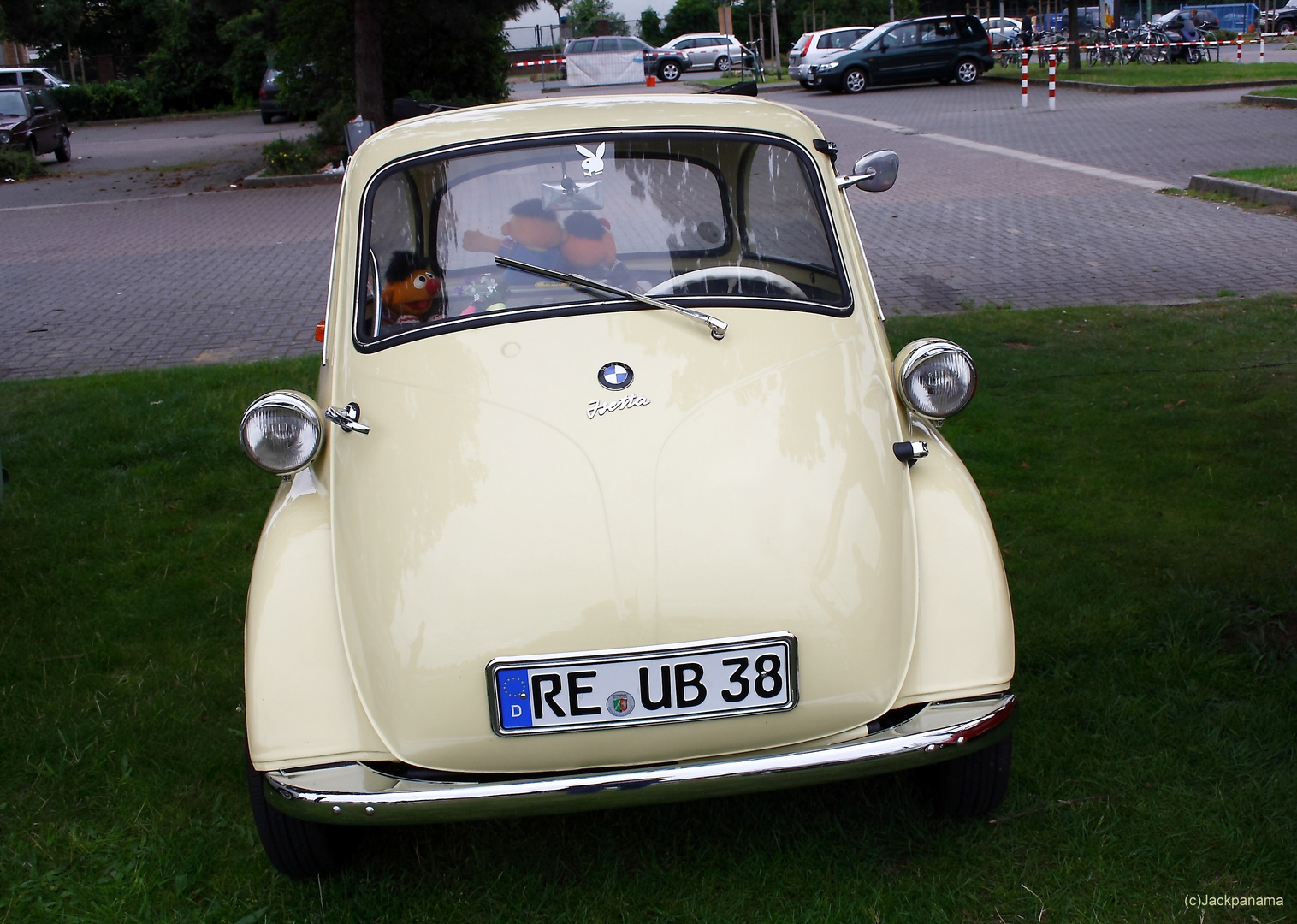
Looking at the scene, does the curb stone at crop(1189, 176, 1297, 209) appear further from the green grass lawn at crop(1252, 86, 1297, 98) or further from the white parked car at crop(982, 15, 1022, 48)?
the white parked car at crop(982, 15, 1022, 48)

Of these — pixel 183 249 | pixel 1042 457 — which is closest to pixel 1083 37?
pixel 183 249

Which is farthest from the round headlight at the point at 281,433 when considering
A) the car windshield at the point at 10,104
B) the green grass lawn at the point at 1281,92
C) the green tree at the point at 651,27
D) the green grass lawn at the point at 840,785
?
the green tree at the point at 651,27

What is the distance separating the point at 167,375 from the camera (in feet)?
22.9

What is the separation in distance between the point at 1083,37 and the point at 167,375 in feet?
111

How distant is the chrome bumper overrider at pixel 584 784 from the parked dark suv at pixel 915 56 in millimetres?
28142

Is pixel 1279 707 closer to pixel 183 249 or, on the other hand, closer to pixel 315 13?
pixel 183 249

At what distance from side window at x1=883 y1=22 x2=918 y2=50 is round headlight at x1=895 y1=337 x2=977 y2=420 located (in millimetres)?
27777

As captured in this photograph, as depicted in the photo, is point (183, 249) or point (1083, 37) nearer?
point (183, 249)

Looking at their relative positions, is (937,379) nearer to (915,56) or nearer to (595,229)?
(595,229)

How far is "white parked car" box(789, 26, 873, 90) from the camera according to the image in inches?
1207

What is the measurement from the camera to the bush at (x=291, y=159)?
1794cm

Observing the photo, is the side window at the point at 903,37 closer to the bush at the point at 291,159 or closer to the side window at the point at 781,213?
the bush at the point at 291,159

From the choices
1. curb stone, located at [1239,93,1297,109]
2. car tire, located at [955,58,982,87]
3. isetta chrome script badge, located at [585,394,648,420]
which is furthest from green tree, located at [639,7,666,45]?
isetta chrome script badge, located at [585,394,648,420]

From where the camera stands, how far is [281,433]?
288 centimetres
